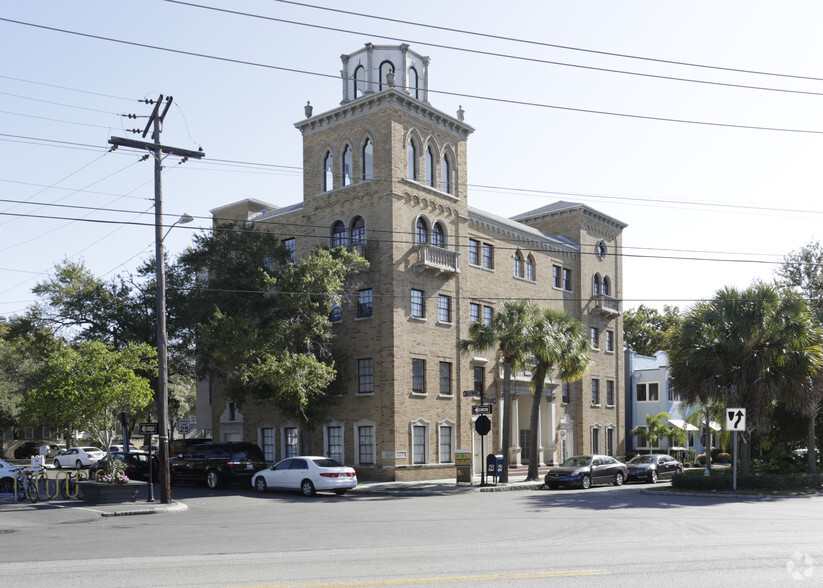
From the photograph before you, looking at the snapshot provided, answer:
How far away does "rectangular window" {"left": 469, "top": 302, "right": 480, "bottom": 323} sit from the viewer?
4035 cm

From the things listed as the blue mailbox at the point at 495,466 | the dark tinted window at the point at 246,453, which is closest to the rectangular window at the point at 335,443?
the dark tinted window at the point at 246,453

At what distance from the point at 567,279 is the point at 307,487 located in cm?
2448

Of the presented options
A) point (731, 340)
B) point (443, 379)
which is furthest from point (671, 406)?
point (731, 340)

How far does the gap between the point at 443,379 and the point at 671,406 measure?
2572 cm

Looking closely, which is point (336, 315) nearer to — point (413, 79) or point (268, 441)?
point (268, 441)

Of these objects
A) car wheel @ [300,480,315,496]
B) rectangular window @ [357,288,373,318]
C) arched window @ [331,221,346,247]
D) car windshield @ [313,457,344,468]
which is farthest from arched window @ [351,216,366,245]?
car wheel @ [300,480,315,496]

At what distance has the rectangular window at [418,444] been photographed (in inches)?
1410

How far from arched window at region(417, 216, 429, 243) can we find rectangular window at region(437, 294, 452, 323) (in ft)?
8.82

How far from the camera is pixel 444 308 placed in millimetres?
38562

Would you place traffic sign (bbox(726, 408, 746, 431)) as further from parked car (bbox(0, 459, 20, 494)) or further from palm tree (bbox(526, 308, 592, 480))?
parked car (bbox(0, 459, 20, 494))

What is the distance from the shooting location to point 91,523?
63.9 feet

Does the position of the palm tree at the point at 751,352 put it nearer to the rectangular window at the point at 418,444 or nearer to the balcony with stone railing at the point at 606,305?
the rectangular window at the point at 418,444

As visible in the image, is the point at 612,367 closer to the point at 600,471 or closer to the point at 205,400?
the point at 600,471

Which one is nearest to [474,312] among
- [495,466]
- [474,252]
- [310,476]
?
[474,252]
